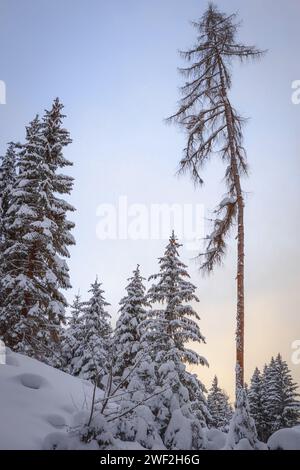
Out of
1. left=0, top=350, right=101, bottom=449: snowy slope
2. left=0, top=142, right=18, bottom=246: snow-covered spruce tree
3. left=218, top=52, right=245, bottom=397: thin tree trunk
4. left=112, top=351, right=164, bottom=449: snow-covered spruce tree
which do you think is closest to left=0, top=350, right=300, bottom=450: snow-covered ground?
left=0, top=350, right=101, bottom=449: snowy slope

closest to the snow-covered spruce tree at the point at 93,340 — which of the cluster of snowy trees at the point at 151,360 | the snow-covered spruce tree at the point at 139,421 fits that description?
the cluster of snowy trees at the point at 151,360

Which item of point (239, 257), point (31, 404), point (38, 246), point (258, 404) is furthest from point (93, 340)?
point (258, 404)

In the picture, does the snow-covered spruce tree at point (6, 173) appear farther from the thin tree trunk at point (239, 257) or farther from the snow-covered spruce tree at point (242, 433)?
the snow-covered spruce tree at point (242, 433)

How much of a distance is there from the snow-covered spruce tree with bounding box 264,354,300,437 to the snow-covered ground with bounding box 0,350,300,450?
30.2 meters

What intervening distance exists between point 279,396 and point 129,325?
22831 mm

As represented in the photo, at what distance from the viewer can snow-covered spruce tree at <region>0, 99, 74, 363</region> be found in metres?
12.7

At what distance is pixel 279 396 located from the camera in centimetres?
3384

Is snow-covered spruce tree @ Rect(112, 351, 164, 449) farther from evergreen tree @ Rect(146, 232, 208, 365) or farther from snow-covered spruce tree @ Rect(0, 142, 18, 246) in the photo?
snow-covered spruce tree @ Rect(0, 142, 18, 246)

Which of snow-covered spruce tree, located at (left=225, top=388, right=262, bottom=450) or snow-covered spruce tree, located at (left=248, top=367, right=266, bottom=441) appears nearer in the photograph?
snow-covered spruce tree, located at (left=225, top=388, right=262, bottom=450)

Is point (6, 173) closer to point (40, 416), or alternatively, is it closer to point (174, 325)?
point (174, 325)

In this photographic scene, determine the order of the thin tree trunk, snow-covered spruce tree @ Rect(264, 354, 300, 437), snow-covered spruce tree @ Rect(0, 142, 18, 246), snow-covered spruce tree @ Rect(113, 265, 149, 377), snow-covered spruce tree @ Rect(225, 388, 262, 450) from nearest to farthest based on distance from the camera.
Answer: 1. snow-covered spruce tree @ Rect(225, 388, 262, 450)
2. the thin tree trunk
3. snow-covered spruce tree @ Rect(0, 142, 18, 246)
4. snow-covered spruce tree @ Rect(113, 265, 149, 377)
5. snow-covered spruce tree @ Rect(264, 354, 300, 437)

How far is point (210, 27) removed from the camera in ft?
43.6
